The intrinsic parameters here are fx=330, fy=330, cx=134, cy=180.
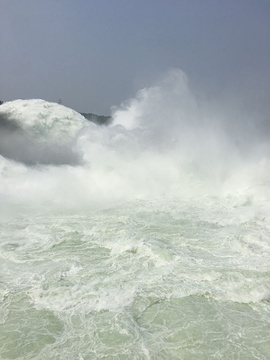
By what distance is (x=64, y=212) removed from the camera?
1662cm

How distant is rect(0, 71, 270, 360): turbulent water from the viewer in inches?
284

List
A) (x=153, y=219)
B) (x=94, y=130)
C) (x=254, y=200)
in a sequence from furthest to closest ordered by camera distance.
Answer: (x=94, y=130)
(x=254, y=200)
(x=153, y=219)

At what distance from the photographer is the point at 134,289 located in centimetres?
902

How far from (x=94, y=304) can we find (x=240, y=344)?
354 centimetres

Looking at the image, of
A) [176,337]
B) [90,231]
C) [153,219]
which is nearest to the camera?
[176,337]

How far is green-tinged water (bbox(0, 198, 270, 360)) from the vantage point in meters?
6.92

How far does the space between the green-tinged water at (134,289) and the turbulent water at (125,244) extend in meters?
0.04

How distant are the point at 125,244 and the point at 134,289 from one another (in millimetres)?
3284

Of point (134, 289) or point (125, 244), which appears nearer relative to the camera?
point (134, 289)

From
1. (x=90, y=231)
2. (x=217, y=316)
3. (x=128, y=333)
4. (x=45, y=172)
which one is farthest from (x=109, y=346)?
(x=45, y=172)

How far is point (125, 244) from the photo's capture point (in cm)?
1223

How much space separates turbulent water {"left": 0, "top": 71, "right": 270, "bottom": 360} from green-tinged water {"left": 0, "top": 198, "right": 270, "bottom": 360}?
0.04m

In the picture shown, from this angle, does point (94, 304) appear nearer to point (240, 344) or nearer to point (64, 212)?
point (240, 344)

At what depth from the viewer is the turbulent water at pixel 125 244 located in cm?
721
